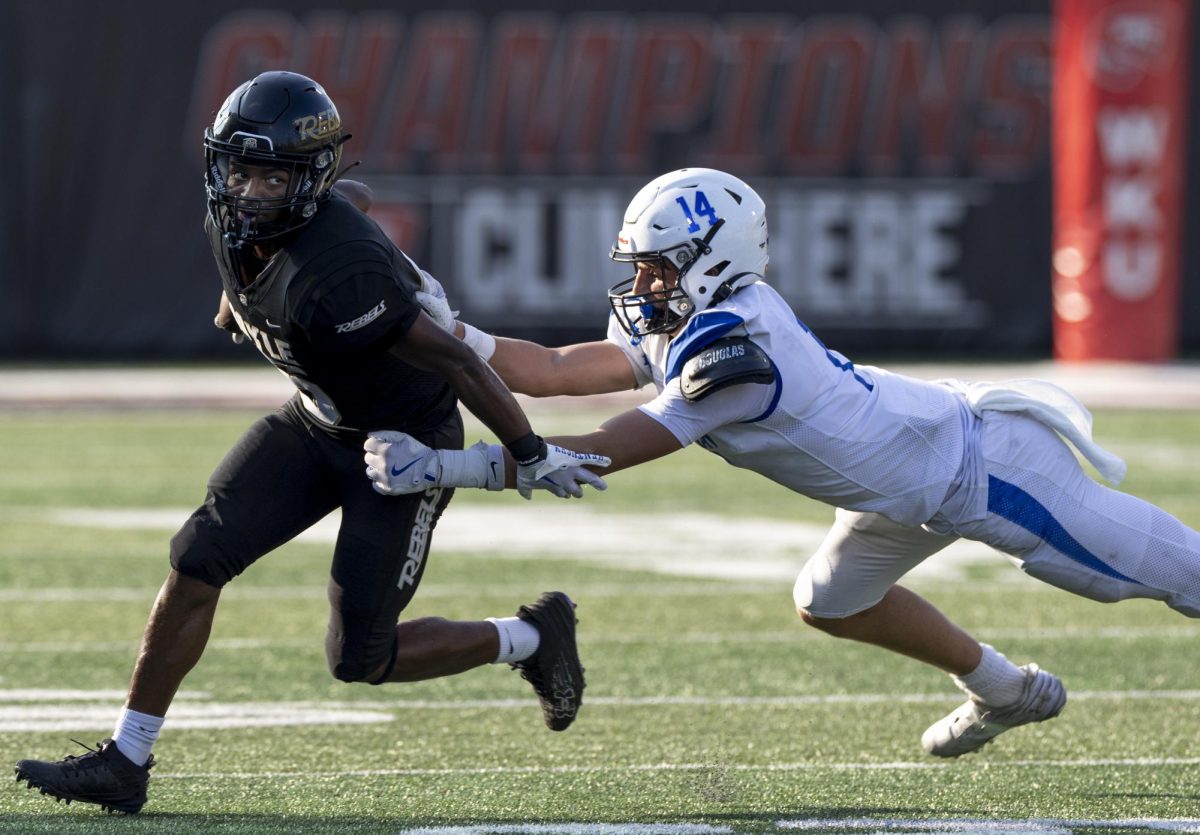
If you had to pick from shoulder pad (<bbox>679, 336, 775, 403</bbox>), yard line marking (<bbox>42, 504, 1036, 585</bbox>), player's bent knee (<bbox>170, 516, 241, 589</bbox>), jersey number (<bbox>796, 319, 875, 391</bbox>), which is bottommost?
yard line marking (<bbox>42, 504, 1036, 585</bbox>)

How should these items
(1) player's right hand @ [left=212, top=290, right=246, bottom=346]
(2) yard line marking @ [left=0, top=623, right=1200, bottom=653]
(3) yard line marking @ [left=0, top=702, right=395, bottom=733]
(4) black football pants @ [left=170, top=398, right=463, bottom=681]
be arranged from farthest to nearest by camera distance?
(2) yard line marking @ [left=0, top=623, right=1200, bottom=653], (3) yard line marking @ [left=0, top=702, right=395, bottom=733], (1) player's right hand @ [left=212, top=290, right=246, bottom=346], (4) black football pants @ [left=170, top=398, right=463, bottom=681]

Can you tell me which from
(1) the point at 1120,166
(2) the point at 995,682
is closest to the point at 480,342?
(2) the point at 995,682

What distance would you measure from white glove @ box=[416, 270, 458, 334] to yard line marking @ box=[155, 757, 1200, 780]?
40.9 inches

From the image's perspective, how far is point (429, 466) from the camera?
11.9 ft

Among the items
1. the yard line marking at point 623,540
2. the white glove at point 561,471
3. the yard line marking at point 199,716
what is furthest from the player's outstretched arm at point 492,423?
the yard line marking at point 623,540

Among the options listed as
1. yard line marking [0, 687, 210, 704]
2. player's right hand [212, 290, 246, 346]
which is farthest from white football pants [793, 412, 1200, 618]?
yard line marking [0, 687, 210, 704]

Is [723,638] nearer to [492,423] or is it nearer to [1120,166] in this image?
[492,423]

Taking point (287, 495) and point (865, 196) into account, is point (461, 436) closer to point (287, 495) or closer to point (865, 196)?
point (287, 495)

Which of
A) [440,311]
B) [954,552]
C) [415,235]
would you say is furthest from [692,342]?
[415,235]

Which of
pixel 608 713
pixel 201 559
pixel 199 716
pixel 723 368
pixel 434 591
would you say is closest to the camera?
pixel 723 368

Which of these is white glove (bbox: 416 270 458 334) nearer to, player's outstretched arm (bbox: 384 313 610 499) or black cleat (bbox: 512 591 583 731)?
player's outstretched arm (bbox: 384 313 610 499)

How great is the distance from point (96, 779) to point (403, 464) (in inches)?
38.0

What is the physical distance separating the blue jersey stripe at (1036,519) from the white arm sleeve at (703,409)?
587 mm

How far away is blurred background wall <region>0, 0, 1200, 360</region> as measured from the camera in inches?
644
